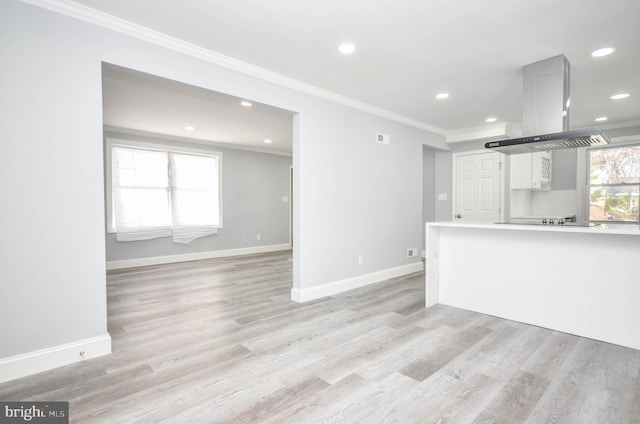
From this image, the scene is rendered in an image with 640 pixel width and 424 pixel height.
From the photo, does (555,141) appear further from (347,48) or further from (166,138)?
(166,138)

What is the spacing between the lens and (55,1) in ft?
7.18

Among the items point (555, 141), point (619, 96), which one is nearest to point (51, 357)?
point (555, 141)

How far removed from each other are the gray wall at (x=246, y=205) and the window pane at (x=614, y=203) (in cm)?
650

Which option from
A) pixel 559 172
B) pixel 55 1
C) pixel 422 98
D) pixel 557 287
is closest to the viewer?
pixel 55 1

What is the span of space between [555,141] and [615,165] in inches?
141

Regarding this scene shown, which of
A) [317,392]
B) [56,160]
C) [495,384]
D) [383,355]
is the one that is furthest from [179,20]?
[495,384]

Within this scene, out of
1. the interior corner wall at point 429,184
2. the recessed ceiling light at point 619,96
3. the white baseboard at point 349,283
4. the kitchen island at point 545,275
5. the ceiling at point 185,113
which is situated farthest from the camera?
the interior corner wall at point 429,184

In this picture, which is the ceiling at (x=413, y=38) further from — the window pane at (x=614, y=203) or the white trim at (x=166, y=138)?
the white trim at (x=166, y=138)

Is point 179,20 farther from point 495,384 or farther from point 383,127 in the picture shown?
point 495,384

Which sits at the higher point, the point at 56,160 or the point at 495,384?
the point at 56,160

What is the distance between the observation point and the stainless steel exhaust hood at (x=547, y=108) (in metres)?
3.04

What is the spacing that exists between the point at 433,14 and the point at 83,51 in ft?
8.53

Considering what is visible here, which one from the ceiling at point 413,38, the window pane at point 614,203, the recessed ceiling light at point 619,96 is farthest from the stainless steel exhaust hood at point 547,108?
the window pane at point 614,203

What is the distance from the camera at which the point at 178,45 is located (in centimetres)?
276
